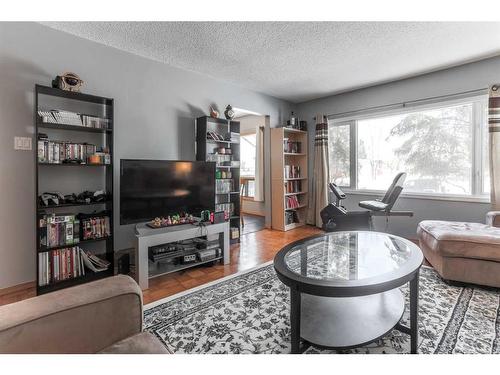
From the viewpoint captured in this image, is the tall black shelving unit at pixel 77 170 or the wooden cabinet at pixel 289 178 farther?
the wooden cabinet at pixel 289 178

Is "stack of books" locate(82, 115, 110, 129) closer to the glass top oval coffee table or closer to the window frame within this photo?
the glass top oval coffee table

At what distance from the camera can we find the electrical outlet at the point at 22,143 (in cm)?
216

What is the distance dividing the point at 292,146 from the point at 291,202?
101 cm

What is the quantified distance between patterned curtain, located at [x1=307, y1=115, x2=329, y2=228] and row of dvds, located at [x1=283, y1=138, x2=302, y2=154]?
33 centimetres

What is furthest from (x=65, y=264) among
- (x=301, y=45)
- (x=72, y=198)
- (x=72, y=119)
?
(x=301, y=45)

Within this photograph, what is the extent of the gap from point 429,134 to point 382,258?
2680mm

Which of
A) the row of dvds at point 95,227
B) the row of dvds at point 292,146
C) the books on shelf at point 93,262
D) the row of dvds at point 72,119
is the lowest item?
the books on shelf at point 93,262

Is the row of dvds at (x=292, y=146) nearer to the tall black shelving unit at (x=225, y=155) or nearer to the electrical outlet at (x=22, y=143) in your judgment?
the tall black shelving unit at (x=225, y=155)

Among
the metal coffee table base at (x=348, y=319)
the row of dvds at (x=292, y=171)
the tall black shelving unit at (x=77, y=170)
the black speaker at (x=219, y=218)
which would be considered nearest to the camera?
the metal coffee table base at (x=348, y=319)

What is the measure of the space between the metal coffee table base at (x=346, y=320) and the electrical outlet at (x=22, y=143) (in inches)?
97.5

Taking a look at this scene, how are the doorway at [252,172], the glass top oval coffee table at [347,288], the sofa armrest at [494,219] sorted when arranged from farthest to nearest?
the doorway at [252,172]
the sofa armrest at [494,219]
the glass top oval coffee table at [347,288]

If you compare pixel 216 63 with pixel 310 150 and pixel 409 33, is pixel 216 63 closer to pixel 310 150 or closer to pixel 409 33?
pixel 409 33

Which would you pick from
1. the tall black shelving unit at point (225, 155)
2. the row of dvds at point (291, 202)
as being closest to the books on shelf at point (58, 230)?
the tall black shelving unit at point (225, 155)
